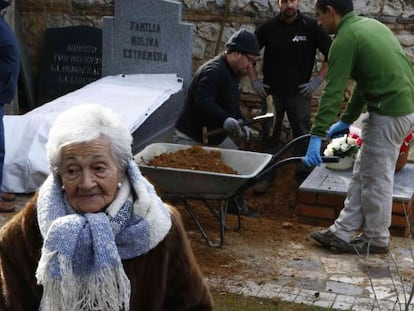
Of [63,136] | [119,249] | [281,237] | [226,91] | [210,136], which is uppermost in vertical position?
[63,136]

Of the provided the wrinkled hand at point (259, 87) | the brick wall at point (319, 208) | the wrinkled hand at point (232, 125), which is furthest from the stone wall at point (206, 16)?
the wrinkled hand at point (232, 125)

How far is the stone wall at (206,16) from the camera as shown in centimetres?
920

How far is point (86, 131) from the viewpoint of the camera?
2436 mm

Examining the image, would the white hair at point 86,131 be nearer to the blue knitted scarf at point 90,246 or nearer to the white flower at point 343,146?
the blue knitted scarf at point 90,246

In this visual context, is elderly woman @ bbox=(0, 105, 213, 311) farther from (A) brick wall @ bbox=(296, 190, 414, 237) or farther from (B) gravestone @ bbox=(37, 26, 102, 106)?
(B) gravestone @ bbox=(37, 26, 102, 106)

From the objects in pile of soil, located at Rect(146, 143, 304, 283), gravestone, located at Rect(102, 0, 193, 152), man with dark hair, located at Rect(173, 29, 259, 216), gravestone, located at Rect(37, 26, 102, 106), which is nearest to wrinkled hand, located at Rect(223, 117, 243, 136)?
man with dark hair, located at Rect(173, 29, 259, 216)

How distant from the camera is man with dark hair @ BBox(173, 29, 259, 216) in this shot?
618 centimetres

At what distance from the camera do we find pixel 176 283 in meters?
2.62

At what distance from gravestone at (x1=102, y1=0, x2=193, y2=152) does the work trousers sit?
2.83 metres

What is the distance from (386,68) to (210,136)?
5.83 feet

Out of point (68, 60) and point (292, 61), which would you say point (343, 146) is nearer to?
point (292, 61)

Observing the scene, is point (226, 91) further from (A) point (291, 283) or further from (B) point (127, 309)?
(B) point (127, 309)

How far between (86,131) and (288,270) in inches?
123

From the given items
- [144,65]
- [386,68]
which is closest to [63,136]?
[386,68]
